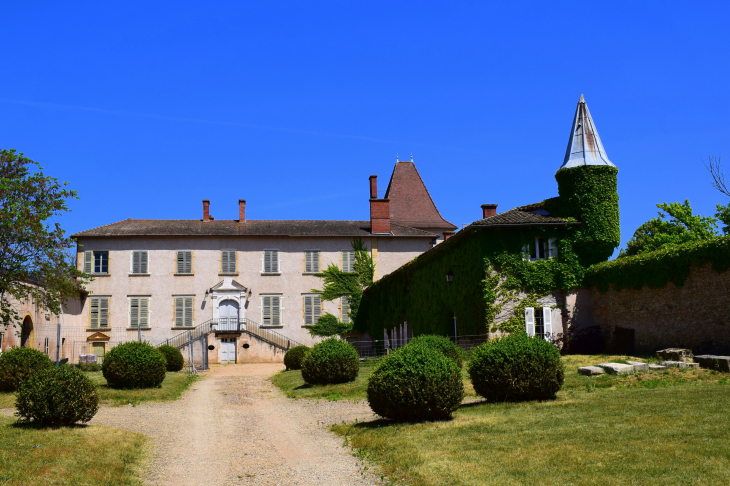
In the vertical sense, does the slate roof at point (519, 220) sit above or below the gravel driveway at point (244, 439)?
above

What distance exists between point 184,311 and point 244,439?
2654 cm

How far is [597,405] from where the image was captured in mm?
10102

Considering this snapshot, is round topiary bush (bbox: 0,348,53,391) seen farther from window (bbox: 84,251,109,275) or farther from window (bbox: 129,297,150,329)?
window (bbox: 84,251,109,275)

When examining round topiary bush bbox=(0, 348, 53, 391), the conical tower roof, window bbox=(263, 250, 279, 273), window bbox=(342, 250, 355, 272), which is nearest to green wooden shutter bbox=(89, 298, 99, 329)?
window bbox=(263, 250, 279, 273)

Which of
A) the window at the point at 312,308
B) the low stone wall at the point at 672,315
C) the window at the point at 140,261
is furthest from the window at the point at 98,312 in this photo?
the low stone wall at the point at 672,315

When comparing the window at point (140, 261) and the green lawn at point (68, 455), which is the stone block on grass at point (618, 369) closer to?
the green lawn at point (68, 455)

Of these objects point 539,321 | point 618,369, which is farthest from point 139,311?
point 618,369

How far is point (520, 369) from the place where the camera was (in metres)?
10.9

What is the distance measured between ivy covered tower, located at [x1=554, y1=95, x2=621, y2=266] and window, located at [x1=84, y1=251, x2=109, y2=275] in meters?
24.7

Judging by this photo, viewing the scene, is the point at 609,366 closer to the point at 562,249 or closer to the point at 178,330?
the point at 562,249

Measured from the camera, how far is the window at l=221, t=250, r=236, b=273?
36438mm

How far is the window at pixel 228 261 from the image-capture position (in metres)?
→ 36.4

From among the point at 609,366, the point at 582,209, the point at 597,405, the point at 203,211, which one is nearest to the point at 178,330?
the point at 203,211

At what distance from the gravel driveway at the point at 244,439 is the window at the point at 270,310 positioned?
60.6 ft
